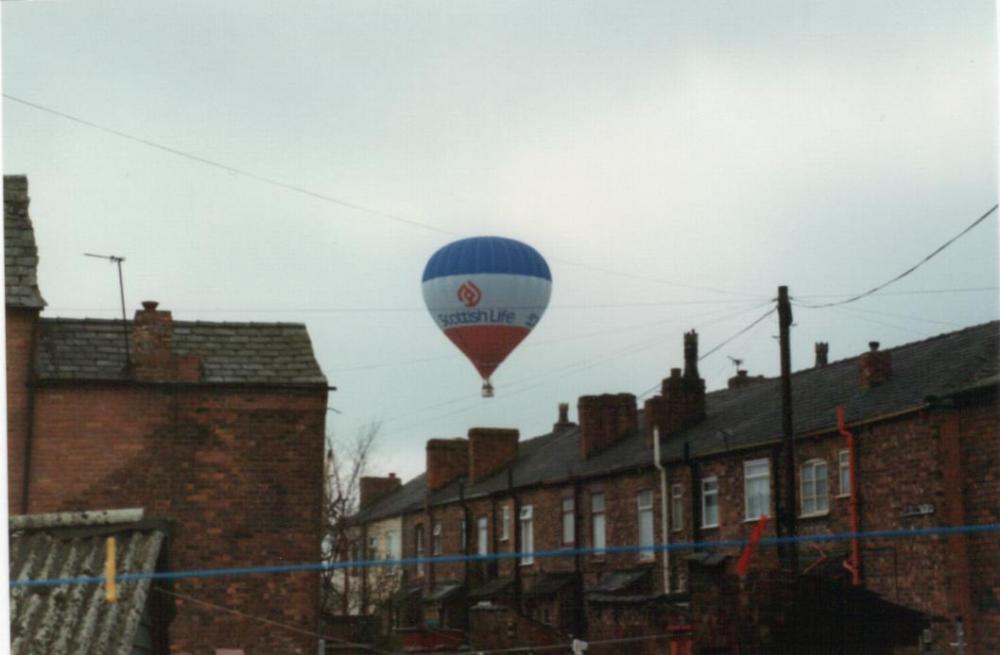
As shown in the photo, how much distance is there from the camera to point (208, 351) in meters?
22.5

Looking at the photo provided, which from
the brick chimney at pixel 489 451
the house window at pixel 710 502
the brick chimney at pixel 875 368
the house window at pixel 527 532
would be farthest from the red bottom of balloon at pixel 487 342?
the brick chimney at pixel 489 451

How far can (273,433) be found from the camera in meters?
21.6

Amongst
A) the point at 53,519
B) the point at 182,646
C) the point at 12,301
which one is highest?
the point at 12,301

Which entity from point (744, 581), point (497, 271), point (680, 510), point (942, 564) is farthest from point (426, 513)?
point (744, 581)

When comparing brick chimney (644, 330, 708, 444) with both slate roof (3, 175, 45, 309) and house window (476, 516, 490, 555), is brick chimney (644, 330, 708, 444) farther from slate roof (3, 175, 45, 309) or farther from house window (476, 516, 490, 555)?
slate roof (3, 175, 45, 309)

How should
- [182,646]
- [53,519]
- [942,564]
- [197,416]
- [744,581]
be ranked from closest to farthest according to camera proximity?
[53,519], [744,581], [182,646], [197,416], [942,564]

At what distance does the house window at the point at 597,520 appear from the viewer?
→ 123 ft

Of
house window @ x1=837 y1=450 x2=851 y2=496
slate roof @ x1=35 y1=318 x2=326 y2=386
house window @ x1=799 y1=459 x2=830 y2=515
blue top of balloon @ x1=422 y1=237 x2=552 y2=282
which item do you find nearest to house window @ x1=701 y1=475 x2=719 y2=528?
house window @ x1=799 y1=459 x2=830 y2=515

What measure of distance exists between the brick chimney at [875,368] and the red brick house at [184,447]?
43.7 ft

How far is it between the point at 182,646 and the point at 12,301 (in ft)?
19.0

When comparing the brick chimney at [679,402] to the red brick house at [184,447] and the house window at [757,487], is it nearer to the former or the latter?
the house window at [757,487]

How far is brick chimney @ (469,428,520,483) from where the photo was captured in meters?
47.4

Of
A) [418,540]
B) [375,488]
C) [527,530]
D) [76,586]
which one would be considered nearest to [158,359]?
[76,586]

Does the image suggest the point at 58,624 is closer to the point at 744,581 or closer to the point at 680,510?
the point at 744,581
